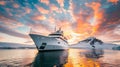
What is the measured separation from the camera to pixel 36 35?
45.0m

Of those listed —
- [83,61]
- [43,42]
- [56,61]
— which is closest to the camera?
[56,61]

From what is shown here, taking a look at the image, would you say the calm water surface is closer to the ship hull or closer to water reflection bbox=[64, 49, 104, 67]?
water reflection bbox=[64, 49, 104, 67]

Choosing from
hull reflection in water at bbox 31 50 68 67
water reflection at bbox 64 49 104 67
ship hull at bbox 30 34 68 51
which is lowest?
water reflection at bbox 64 49 104 67

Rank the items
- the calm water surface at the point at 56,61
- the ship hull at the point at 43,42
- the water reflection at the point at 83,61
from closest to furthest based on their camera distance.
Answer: the calm water surface at the point at 56,61
the water reflection at the point at 83,61
the ship hull at the point at 43,42

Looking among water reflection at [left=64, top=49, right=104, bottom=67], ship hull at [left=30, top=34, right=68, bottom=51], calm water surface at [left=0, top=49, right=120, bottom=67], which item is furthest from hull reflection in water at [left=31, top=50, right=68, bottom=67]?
ship hull at [left=30, top=34, right=68, bottom=51]

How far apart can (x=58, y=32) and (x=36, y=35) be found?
52.2 feet

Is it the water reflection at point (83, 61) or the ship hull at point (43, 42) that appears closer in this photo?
the water reflection at point (83, 61)

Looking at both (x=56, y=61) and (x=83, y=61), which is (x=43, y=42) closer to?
(x=56, y=61)

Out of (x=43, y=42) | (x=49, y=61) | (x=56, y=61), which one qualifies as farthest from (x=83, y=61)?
(x=43, y=42)

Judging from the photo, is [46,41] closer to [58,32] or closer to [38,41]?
[38,41]

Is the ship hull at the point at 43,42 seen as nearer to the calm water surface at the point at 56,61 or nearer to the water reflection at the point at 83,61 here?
the calm water surface at the point at 56,61

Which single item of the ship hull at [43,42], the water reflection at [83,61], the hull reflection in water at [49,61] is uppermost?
the ship hull at [43,42]

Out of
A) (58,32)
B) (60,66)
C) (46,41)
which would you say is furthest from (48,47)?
(60,66)

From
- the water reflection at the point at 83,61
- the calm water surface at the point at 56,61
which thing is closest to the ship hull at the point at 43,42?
the calm water surface at the point at 56,61
